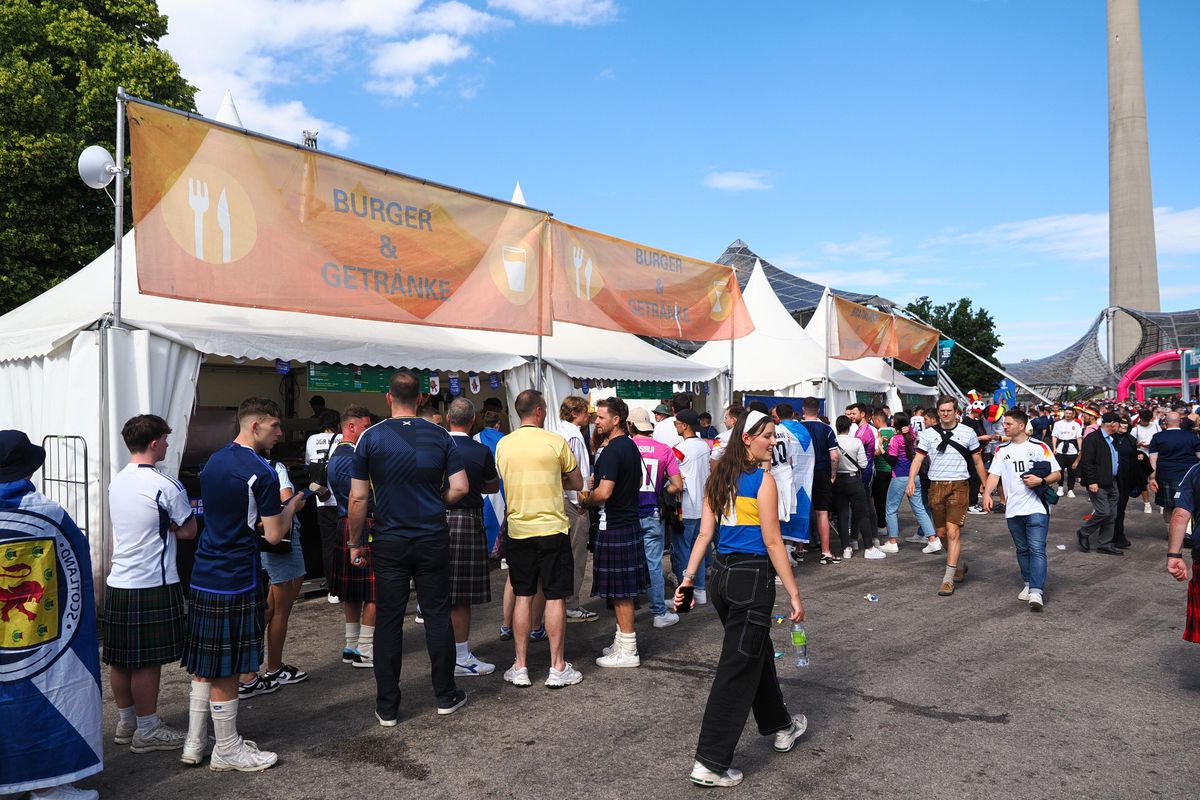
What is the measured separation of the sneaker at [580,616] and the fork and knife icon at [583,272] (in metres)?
4.23

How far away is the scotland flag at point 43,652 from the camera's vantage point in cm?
314

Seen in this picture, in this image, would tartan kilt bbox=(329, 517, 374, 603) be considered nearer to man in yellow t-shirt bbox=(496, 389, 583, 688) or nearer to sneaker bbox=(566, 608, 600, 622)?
man in yellow t-shirt bbox=(496, 389, 583, 688)

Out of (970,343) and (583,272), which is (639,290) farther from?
(970,343)

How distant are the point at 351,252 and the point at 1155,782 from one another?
7075 millimetres

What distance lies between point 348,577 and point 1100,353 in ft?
Answer: 229

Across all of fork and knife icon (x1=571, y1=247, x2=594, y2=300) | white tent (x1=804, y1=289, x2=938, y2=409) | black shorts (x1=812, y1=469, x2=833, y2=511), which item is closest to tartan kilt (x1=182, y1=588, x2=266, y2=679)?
fork and knife icon (x1=571, y1=247, x2=594, y2=300)

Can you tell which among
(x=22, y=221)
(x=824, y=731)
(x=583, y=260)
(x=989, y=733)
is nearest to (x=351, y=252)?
(x=583, y=260)

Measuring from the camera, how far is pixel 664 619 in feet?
21.0

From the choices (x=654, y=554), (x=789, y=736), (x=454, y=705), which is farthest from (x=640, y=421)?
(x=789, y=736)

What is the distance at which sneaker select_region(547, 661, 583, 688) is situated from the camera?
488cm

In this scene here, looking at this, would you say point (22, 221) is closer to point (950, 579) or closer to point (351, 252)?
point (351, 252)

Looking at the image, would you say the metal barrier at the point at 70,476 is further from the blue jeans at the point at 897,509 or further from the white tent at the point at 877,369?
the white tent at the point at 877,369

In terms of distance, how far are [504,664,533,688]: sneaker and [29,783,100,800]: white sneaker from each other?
7.44ft

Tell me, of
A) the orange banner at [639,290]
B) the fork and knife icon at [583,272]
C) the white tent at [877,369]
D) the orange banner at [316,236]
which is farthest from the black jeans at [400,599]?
the white tent at [877,369]
